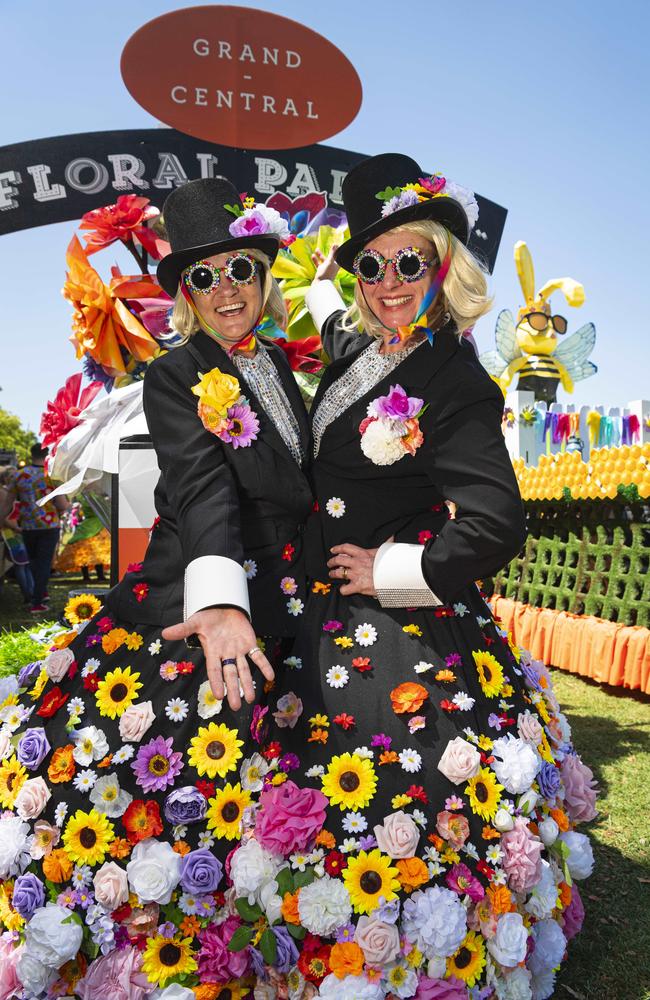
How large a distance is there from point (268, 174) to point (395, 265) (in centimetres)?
429

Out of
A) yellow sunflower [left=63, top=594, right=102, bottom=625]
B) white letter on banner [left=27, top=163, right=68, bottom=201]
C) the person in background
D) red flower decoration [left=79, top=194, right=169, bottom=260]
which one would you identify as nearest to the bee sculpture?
the person in background

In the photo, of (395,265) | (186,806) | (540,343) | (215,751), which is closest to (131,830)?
(186,806)

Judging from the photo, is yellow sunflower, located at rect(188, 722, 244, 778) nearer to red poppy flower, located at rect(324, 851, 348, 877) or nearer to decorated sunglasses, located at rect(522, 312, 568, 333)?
red poppy flower, located at rect(324, 851, 348, 877)

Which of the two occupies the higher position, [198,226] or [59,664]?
[198,226]

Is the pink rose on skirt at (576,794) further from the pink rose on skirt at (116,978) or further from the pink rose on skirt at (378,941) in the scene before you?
the pink rose on skirt at (116,978)

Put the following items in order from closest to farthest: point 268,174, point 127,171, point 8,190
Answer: point 8,190 → point 127,171 → point 268,174

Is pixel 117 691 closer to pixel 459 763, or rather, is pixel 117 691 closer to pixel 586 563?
pixel 459 763

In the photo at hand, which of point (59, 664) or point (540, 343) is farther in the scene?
point (540, 343)

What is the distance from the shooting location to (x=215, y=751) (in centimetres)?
200

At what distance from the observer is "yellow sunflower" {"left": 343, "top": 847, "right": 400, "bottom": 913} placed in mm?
1785

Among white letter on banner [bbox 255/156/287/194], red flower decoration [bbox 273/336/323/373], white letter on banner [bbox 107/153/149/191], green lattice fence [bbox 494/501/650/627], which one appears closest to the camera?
red flower decoration [bbox 273/336/323/373]

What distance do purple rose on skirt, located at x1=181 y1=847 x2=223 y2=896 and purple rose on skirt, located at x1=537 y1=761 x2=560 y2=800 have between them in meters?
0.90

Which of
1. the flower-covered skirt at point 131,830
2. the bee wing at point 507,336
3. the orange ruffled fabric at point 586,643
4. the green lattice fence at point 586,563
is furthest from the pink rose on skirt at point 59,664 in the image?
the bee wing at point 507,336

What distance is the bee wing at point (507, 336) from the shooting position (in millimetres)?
14641
